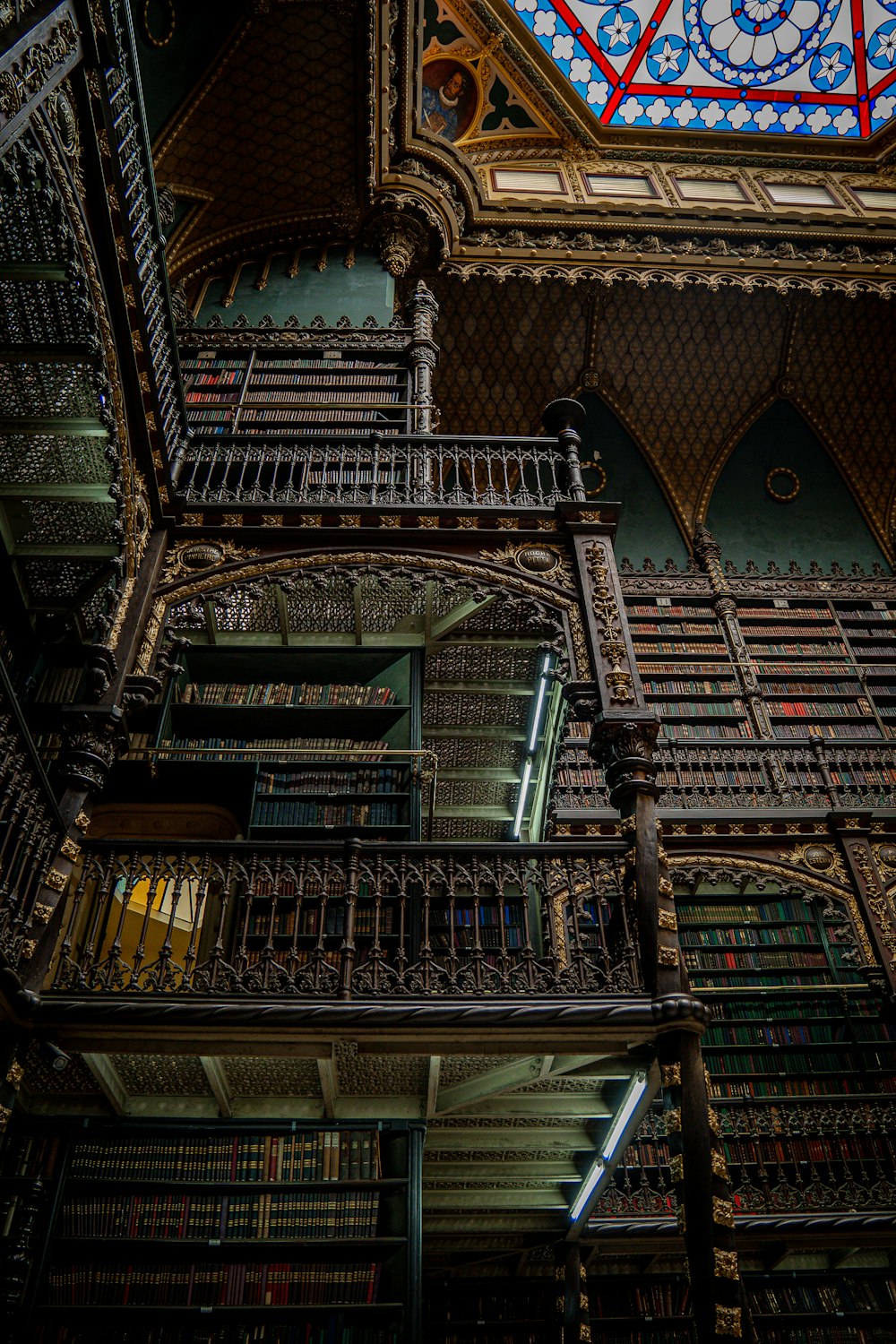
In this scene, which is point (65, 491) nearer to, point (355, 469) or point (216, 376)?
point (355, 469)

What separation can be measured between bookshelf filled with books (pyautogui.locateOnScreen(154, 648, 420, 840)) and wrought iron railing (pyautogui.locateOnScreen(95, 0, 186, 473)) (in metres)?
1.41

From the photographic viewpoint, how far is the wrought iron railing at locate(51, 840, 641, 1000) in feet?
12.4

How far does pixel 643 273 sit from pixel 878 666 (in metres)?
4.24

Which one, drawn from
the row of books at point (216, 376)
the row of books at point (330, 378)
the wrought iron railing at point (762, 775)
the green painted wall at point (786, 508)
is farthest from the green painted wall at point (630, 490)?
the row of books at point (216, 376)

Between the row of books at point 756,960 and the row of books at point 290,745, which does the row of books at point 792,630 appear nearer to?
the row of books at point 756,960

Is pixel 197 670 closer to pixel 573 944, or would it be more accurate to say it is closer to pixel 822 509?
pixel 573 944

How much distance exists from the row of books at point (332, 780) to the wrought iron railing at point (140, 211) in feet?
6.24

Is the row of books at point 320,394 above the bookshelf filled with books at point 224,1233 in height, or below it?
above

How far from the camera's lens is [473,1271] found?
5.15 m

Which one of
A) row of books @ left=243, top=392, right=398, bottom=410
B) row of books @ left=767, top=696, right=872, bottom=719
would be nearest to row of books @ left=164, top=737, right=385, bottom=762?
row of books @ left=243, top=392, right=398, bottom=410

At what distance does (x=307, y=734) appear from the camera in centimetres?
557

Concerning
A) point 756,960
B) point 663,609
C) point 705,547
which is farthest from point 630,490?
point 756,960

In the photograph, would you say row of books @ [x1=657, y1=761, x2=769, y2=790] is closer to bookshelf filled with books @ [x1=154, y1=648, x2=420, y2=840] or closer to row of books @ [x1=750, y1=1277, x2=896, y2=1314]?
bookshelf filled with books @ [x1=154, y1=648, x2=420, y2=840]

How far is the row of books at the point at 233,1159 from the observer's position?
404 centimetres
